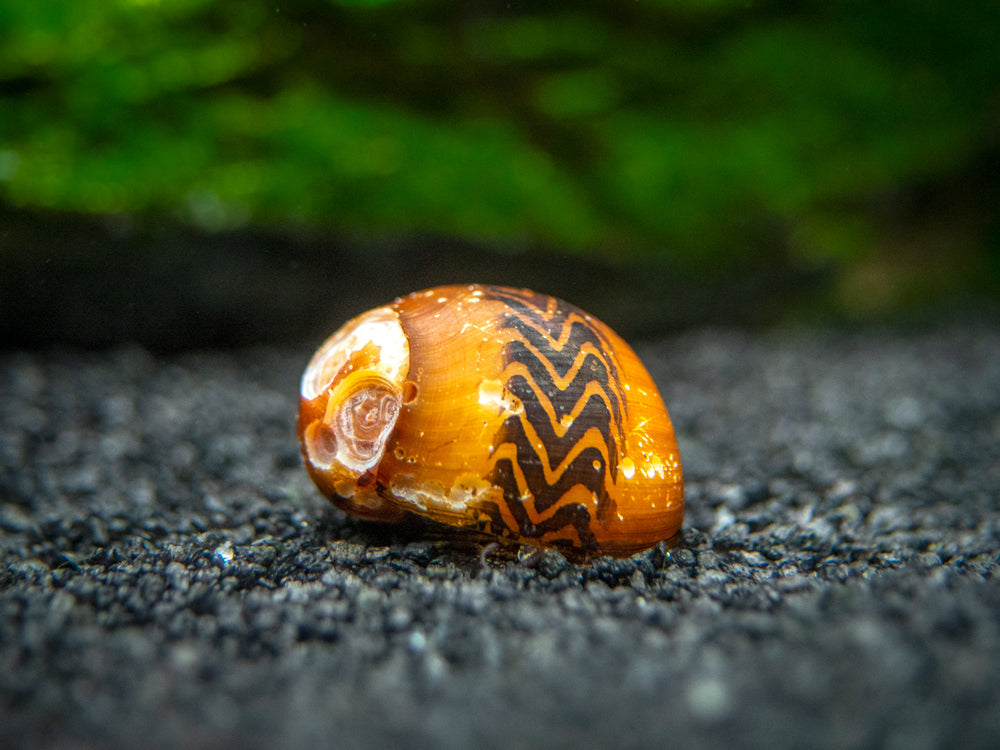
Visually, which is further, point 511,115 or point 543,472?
point 511,115

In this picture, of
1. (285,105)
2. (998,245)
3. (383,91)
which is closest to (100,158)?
(285,105)

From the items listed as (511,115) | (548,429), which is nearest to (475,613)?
(548,429)

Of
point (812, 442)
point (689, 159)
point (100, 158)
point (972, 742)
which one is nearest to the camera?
point (972, 742)

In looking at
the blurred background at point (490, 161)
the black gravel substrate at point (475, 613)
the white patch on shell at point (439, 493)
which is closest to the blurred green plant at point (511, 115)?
the blurred background at point (490, 161)

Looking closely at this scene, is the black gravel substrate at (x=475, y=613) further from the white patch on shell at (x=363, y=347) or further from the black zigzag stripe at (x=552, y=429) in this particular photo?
the white patch on shell at (x=363, y=347)

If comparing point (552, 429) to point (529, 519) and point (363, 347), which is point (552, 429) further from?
point (363, 347)

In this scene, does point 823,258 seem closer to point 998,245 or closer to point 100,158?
point 998,245

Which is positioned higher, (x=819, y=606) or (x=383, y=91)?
(x=383, y=91)
